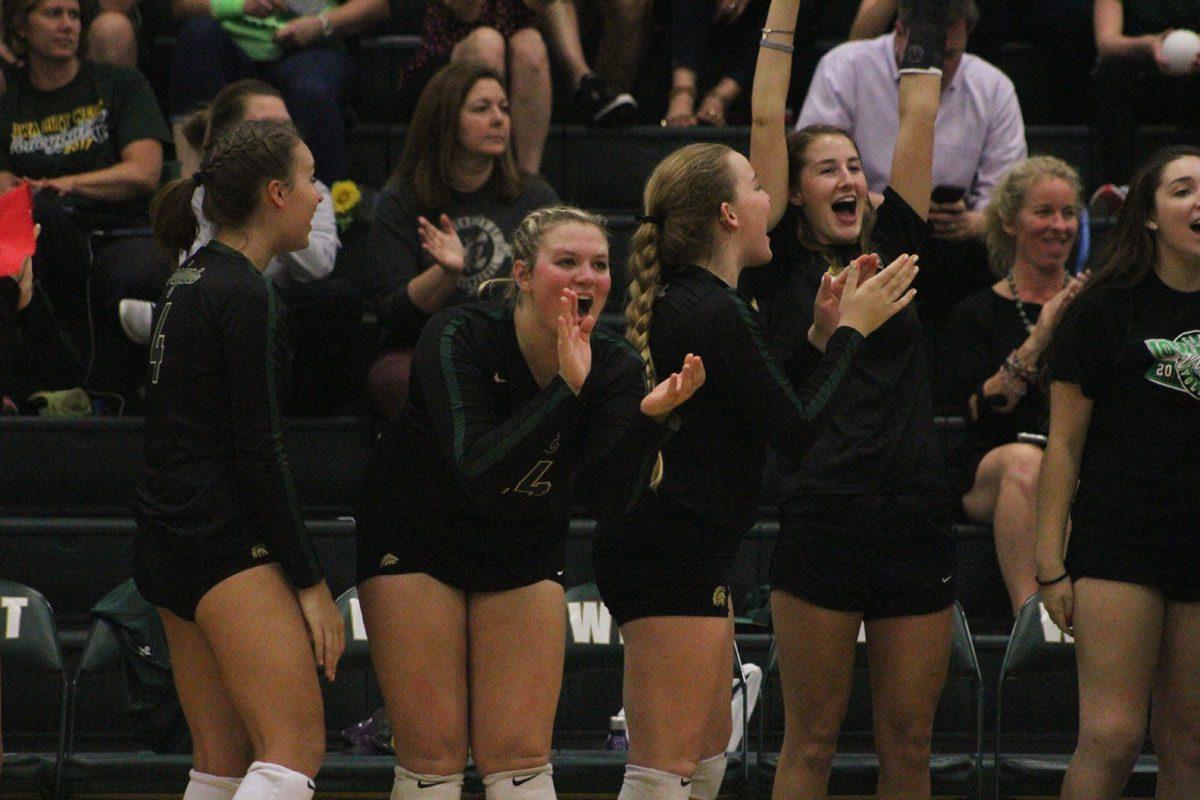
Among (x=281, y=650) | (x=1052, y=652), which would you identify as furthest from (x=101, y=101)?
(x=1052, y=652)

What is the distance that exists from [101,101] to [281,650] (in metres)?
3.24

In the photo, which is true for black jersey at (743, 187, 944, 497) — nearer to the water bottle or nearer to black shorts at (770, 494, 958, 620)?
black shorts at (770, 494, 958, 620)

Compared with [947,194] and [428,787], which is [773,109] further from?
[947,194]

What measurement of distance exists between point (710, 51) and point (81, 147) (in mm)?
2498

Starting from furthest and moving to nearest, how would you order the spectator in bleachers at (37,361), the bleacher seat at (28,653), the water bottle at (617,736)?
the spectator in bleachers at (37,361), the water bottle at (617,736), the bleacher seat at (28,653)

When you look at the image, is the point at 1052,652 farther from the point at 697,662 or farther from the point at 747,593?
the point at 697,662

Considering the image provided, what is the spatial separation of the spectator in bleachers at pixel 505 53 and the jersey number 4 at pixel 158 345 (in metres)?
2.58

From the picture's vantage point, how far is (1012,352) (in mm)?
4887

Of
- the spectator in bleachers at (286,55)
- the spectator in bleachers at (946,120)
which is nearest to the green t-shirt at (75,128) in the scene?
the spectator in bleachers at (286,55)

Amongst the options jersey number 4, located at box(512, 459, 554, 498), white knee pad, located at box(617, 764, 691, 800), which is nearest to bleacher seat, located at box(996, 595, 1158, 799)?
white knee pad, located at box(617, 764, 691, 800)

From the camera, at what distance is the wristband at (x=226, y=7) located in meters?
6.12

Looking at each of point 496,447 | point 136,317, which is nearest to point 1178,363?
point 496,447

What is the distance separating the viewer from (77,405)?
5.48 metres

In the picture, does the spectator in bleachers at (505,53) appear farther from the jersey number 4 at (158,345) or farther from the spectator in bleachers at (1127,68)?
the jersey number 4 at (158,345)
